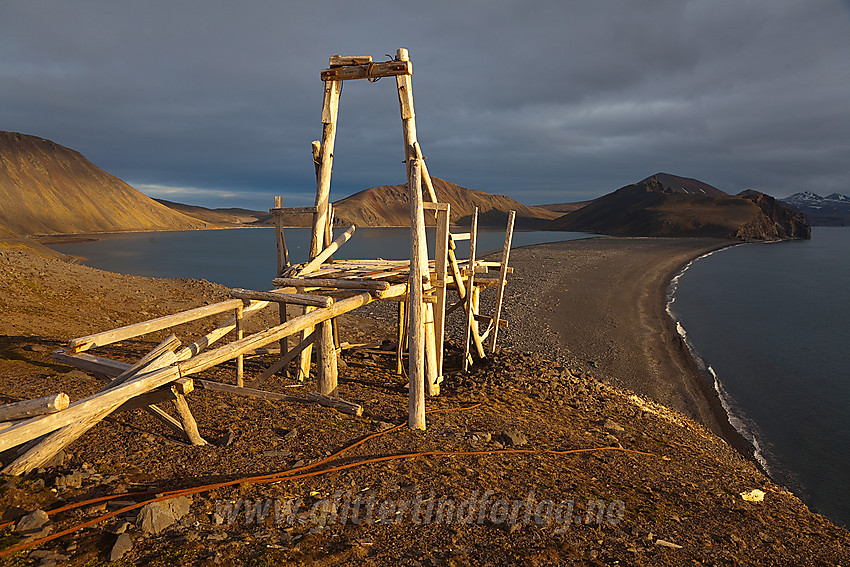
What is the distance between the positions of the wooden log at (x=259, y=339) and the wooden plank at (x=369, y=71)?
4117 mm

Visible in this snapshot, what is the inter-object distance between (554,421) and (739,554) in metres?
3.99

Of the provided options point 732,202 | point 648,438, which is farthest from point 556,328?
point 732,202

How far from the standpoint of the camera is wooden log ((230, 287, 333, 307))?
774 cm

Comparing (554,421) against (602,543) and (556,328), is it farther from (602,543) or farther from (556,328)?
(556,328)

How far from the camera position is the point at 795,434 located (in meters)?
13.4

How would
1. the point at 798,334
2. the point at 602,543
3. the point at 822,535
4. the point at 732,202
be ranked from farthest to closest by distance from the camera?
the point at 732,202 < the point at 798,334 < the point at 822,535 < the point at 602,543

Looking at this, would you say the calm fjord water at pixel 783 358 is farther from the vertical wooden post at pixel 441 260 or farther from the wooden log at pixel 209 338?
the wooden log at pixel 209 338

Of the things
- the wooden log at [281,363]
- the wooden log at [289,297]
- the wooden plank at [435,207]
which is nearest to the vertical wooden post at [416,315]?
the wooden plank at [435,207]

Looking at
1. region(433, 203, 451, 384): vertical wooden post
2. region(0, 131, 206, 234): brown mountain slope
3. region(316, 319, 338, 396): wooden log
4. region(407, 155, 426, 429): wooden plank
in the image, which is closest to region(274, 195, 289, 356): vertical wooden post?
region(316, 319, 338, 396): wooden log

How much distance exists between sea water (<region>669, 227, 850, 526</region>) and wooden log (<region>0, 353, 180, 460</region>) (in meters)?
12.8

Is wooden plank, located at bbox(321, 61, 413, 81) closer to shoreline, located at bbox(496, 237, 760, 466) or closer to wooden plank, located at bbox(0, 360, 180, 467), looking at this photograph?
wooden plank, located at bbox(0, 360, 180, 467)

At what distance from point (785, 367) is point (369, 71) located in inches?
817

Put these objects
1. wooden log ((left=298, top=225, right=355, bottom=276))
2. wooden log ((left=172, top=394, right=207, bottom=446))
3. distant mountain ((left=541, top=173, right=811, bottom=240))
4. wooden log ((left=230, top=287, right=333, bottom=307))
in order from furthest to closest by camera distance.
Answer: distant mountain ((left=541, top=173, right=811, bottom=240)), wooden log ((left=298, top=225, right=355, bottom=276)), wooden log ((left=230, top=287, right=333, bottom=307)), wooden log ((left=172, top=394, right=207, bottom=446))

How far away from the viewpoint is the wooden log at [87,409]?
3553mm
